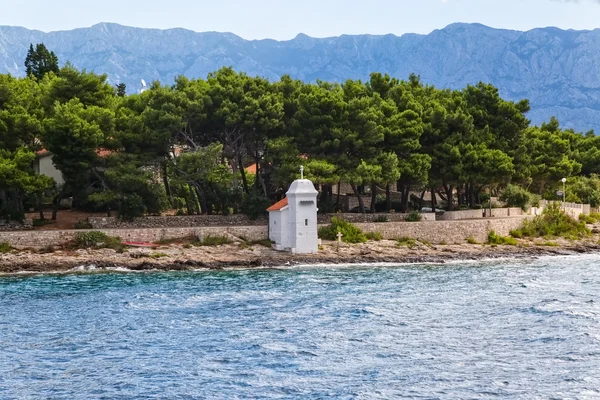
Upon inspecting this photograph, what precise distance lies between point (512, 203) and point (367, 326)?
124 ft

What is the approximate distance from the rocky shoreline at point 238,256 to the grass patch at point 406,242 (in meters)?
0.17

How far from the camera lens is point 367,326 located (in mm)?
31797

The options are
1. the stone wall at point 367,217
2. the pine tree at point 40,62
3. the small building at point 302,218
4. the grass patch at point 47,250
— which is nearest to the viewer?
the grass patch at point 47,250

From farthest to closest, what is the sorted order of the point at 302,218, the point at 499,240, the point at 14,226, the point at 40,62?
the point at 40,62 < the point at 499,240 < the point at 14,226 < the point at 302,218

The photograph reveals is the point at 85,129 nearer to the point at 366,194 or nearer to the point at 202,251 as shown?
the point at 202,251

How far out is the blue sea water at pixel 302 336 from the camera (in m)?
24.3

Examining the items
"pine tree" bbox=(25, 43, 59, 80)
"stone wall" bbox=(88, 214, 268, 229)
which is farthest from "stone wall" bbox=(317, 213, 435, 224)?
"pine tree" bbox=(25, 43, 59, 80)

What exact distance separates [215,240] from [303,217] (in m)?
5.50

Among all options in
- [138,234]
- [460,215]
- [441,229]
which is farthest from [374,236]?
[138,234]

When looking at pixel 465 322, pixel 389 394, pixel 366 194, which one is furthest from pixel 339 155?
pixel 389 394

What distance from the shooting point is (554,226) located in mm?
63938

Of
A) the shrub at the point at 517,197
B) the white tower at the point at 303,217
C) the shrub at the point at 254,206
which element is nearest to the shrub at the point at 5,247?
the shrub at the point at 254,206

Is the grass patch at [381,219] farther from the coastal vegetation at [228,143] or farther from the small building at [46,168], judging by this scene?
the small building at [46,168]

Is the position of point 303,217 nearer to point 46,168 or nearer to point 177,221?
point 177,221
